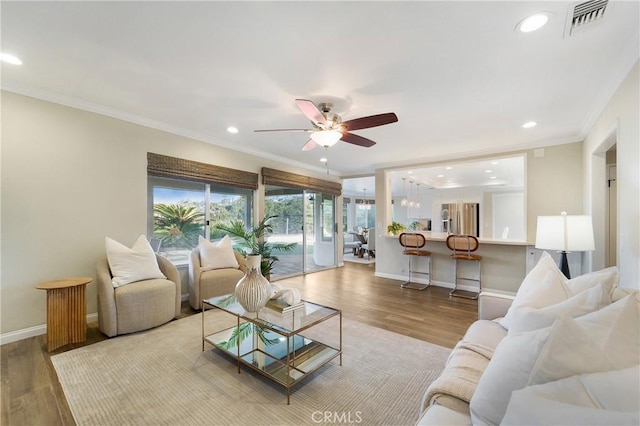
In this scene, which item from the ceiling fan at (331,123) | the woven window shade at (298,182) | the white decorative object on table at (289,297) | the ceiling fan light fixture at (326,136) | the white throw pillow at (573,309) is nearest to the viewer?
the white throw pillow at (573,309)

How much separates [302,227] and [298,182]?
1034mm

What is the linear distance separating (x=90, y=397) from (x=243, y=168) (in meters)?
3.58

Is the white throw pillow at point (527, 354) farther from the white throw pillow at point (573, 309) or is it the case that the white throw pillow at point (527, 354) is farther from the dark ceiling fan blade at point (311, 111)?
the dark ceiling fan blade at point (311, 111)

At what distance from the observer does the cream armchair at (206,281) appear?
3.54m

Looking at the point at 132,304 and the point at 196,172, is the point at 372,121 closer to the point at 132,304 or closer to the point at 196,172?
the point at 196,172

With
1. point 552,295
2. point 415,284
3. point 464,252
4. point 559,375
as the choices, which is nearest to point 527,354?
point 559,375

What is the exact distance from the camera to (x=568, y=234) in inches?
103

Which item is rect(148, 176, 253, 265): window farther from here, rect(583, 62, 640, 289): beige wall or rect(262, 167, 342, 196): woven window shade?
rect(583, 62, 640, 289): beige wall

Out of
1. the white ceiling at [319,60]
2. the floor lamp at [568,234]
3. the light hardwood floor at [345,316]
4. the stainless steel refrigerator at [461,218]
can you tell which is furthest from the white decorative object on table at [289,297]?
the stainless steel refrigerator at [461,218]

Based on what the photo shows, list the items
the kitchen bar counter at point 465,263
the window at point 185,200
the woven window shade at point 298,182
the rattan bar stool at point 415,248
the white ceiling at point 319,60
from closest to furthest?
the white ceiling at point 319,60, the window at point 185,200, the kitchen bar counter at point 465,263, the rattan bar stool at point 415,248, the woven window shade at point 298,182

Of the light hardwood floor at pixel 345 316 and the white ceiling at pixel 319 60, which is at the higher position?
the white ceiling at pixel 319 60

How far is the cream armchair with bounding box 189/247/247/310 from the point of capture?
139 inches

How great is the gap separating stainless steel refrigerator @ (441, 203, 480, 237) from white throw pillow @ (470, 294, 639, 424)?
9195 mm

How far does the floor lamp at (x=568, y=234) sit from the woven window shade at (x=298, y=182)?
4126 mm
